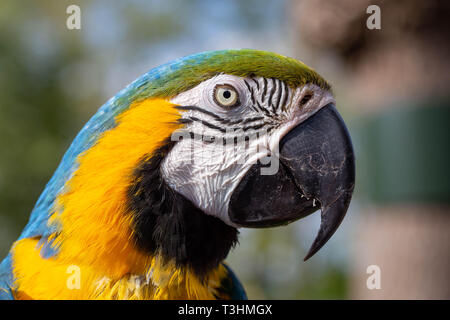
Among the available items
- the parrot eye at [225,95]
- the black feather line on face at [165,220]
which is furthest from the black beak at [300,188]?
the parrot eye at [225,95]

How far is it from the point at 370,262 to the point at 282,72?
111 inches

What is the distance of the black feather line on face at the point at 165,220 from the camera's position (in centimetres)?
158

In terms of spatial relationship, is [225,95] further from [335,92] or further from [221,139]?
[335,92]

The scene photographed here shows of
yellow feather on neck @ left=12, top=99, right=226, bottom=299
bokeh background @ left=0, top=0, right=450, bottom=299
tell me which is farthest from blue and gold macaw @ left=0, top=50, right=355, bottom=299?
bokeh background @ left=0, top=0, right=450, bottom=299

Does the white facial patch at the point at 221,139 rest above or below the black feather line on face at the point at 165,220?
above

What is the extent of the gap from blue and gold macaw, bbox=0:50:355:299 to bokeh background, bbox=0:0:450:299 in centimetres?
138

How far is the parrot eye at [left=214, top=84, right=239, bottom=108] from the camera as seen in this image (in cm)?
165

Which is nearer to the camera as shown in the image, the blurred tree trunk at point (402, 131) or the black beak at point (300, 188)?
the black beak at point (300, 188)

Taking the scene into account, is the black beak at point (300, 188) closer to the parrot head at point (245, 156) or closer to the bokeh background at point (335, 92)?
the parrot head at point (245, 156)

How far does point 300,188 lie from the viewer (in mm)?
1627

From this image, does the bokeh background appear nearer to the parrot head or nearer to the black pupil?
the parrot head

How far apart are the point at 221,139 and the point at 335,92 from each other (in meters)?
0.61

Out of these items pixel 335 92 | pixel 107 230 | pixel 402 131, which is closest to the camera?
pixel 107 230

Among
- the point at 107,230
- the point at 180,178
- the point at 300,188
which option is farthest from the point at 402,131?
the point at 107,230
